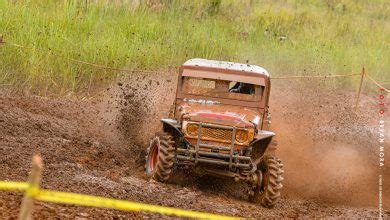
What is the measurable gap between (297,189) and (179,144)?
7.92 feet

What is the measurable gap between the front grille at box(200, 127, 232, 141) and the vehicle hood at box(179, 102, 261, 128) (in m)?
0.09

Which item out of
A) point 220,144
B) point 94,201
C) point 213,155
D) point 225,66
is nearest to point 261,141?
point 220,144

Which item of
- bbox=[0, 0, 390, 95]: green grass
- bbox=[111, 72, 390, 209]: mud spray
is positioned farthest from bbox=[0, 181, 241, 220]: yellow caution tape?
bbox=[0, 0, 390, 95]: green grass

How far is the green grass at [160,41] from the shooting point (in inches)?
647

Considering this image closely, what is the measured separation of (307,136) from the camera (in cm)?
1510

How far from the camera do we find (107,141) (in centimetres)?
1326

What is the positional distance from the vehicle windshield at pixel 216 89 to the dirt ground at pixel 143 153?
1166 mm

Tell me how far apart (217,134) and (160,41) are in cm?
850

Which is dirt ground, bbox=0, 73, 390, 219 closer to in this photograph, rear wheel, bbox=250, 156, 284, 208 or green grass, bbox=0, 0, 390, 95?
rear wheel, bbox=250, 156, 284, 208

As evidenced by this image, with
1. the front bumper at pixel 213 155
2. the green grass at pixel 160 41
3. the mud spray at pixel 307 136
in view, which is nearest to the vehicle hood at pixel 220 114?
the front bumper at pixel 213 155

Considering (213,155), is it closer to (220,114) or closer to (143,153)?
(220,114)

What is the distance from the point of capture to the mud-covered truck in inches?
403

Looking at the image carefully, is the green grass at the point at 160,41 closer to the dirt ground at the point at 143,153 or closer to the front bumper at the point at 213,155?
the dirt ground at the point at 143,153

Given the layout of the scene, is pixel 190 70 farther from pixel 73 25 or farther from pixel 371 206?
pixel 73 25
